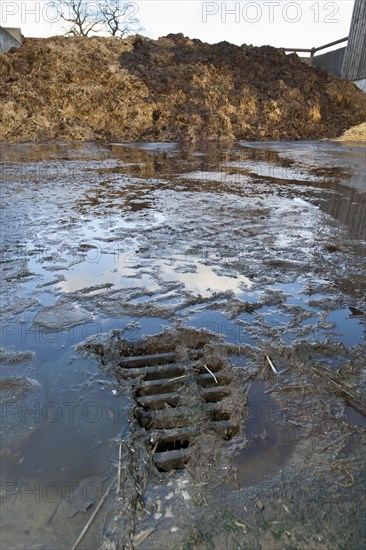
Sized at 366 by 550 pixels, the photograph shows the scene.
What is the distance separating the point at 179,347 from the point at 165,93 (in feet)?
53.9

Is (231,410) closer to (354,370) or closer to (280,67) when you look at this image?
(354,370)

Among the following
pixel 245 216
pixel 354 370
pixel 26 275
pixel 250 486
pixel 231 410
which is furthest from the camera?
pixel 245 216

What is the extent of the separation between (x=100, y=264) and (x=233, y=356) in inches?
61.9

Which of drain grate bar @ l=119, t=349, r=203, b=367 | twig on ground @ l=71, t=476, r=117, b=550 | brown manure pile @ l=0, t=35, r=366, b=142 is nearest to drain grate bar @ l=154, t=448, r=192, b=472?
twig on ground @ l=71, t=476, r=117, b=550

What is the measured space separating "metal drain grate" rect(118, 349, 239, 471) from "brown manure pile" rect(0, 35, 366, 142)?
12.9 m

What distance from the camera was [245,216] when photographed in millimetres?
4625

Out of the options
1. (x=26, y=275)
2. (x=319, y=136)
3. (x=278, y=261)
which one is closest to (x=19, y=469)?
(x=26, y=275)

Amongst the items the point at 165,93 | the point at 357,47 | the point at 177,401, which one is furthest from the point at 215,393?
the point at 357,47

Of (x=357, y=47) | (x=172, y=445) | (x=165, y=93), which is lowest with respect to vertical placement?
(x=172, y=445)

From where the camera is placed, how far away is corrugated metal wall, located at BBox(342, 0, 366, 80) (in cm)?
1820

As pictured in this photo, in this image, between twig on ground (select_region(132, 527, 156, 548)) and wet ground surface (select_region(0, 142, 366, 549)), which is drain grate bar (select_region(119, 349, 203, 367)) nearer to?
wet ground surface (select_region(0, 142, 366, 549))

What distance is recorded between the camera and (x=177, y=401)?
5.90ft

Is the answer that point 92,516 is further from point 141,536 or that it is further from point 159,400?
point 159,400

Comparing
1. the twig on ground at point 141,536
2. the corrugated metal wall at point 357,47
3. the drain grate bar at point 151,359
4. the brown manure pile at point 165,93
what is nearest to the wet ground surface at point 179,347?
the twig on ground at point 141,536
